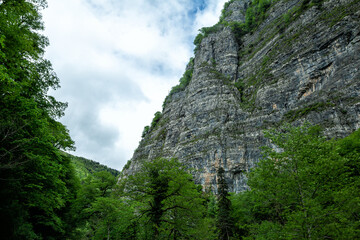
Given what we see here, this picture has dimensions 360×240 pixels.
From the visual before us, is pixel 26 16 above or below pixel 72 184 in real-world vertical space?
above

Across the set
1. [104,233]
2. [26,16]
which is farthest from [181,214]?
[26,16]

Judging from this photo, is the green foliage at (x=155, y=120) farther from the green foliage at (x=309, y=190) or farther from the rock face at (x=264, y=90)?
the green foliage at (x=309, y=190)

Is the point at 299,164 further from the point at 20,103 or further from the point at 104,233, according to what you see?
the point at 104,233

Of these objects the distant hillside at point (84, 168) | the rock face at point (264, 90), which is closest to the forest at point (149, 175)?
the rock face at point (264, 90)

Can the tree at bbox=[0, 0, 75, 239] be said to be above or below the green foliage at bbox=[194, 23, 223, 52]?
below

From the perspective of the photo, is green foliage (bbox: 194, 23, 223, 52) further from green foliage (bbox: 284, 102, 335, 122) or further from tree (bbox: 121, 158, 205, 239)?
tree (bbox: 121, 158, 205, 239)

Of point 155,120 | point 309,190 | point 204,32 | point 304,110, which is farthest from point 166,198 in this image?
point 204,32

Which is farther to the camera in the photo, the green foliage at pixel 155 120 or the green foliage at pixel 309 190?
the green foliage at pixel 155 120

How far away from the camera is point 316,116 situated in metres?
32.6

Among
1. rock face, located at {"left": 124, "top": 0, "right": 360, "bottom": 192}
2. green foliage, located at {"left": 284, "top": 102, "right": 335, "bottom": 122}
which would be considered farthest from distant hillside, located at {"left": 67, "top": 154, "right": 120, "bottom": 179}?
green foliage, located at {"left": 284, "top": 102, "right": 335, "bottom": 122}

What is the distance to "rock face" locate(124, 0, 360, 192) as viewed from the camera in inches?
1264

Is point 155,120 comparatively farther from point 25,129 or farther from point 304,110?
point 25,129

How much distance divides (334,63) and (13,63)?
4205cm

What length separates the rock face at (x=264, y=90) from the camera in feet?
105
